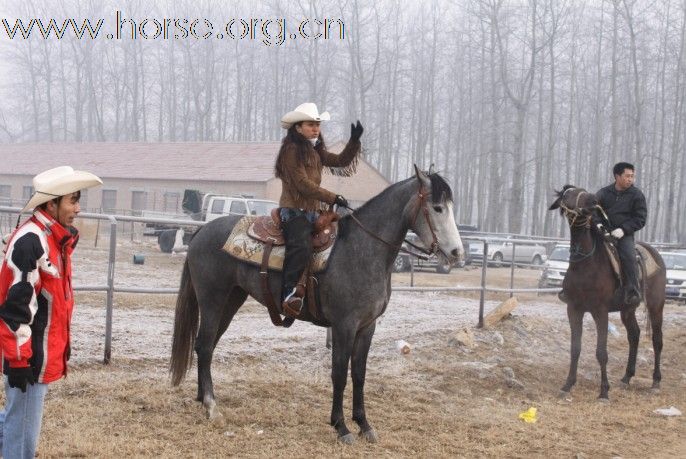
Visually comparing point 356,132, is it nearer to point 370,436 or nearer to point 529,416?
point 370,436

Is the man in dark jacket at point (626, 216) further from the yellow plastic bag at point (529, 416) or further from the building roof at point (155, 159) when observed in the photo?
the building roof at point (155, 159)

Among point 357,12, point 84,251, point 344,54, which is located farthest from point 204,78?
point 84,251

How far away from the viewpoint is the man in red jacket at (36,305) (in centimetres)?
338

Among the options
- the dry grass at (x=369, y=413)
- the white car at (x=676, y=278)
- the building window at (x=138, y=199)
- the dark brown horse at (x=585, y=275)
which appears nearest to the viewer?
the dry grass at (x=369, y=413)

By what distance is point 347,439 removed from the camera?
5547mm

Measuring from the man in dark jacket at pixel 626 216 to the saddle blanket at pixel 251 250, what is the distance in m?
4.16

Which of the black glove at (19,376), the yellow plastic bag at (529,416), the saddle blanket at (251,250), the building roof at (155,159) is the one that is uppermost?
the building roof at (155,159)

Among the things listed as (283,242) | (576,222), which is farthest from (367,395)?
(576,222)

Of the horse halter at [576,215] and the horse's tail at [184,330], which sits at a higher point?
the horse halter at [576,215]

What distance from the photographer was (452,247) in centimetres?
552

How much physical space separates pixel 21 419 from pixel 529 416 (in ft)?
15.4

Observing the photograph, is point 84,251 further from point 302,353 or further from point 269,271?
point 269,271

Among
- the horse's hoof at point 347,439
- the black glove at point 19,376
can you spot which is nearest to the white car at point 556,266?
the horse's hoof at point 347,439

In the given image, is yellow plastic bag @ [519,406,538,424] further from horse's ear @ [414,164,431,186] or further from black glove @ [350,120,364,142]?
black glove @ [350,120,364,142]
